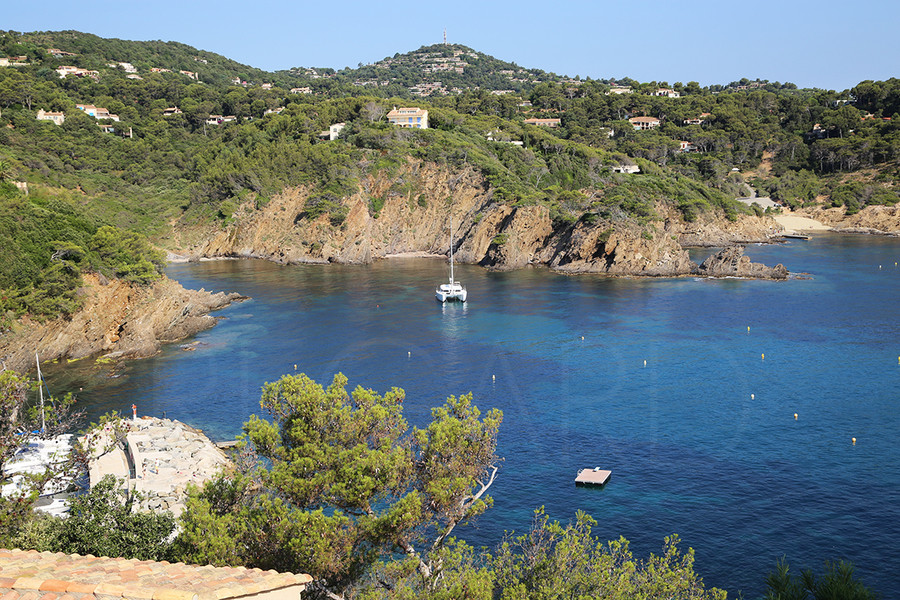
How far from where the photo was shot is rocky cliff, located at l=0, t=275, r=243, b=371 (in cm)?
5703

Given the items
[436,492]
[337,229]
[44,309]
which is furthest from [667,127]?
[436,492]

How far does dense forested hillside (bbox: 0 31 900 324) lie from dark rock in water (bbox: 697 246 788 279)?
1349 cm

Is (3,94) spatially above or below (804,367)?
above

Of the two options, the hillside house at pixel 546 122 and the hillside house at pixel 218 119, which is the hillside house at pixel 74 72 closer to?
the hillside house at pixel 218 119

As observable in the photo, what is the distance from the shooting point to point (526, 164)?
137m

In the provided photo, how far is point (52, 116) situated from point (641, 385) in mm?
127088

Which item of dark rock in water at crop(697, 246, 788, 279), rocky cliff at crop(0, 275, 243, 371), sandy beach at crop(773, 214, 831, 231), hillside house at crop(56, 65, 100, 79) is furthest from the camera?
hillside house at crop(56, 65, 100, 79)

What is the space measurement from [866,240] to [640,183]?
1547 inches

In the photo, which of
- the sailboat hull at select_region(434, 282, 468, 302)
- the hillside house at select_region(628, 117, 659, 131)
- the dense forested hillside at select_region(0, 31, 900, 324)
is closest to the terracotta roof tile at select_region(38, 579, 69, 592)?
the sailboat hull at select_region(434, 282, 468, 302)

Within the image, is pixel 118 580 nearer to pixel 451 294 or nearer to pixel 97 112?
pixel 451 294

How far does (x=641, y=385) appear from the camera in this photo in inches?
2069

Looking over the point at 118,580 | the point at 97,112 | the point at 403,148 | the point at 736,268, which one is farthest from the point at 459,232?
the point at 118,580

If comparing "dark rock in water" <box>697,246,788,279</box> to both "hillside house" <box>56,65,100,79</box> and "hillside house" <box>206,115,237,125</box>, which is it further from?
"hillside house" <box>56,65,100,79</box>

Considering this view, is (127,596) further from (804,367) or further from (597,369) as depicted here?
(804,367)
